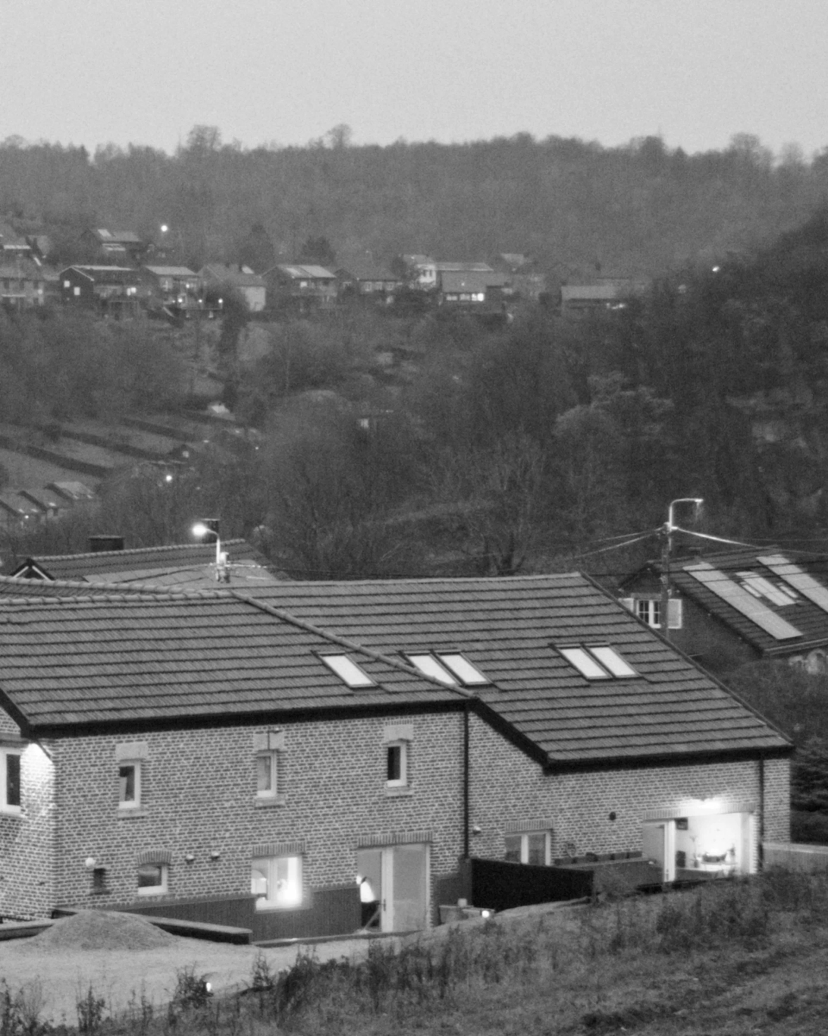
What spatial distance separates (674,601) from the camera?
48.7m

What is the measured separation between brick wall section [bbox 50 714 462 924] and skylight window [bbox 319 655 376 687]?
0.57 m

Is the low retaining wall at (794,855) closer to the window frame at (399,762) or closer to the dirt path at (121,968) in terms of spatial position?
the window frame at (399,762)

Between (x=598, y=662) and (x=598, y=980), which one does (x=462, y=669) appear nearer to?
(x=598, y=662)

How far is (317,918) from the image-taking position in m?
26.6

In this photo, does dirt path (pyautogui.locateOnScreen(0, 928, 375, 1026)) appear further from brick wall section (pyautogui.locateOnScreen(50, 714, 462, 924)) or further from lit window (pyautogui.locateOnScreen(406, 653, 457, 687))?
lit window (pyautogui.locateOnScreen(406, 653, 457, 687))

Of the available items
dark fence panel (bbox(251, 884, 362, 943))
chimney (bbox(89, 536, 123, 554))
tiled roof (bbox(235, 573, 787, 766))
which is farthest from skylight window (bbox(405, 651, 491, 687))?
chimney (bbox(89, 536, 123, 554))

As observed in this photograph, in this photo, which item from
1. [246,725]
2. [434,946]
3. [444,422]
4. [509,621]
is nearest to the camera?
[434,946]

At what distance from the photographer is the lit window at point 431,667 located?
2919 centimetres

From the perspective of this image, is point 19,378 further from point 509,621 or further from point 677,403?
point 509,621

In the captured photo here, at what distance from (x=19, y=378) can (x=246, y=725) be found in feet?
429

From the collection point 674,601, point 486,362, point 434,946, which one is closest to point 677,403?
point 486,362

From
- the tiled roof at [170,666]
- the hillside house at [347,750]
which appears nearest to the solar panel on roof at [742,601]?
the hillside house at [347,750]

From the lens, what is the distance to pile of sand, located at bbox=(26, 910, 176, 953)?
21656 millimetres

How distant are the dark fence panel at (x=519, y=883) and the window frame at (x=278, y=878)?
8.01ft
